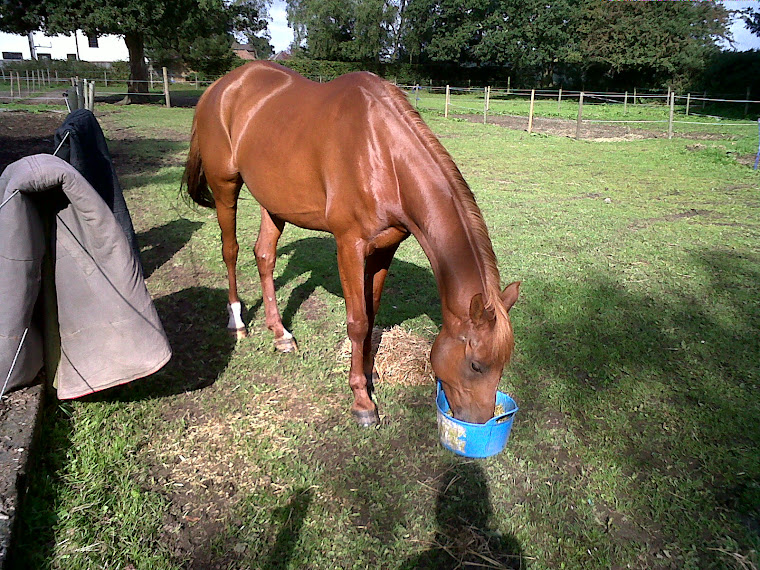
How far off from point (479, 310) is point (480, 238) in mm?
370

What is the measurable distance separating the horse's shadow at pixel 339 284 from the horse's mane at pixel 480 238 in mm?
1919

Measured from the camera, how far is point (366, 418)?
9.73 ft

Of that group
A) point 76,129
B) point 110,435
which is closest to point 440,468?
point 110,435

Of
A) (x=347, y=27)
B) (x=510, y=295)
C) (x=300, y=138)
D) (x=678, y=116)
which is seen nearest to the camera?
(x=510, y=295)

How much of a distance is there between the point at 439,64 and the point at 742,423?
157 ft

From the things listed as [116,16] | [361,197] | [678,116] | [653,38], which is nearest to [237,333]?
[361,197]

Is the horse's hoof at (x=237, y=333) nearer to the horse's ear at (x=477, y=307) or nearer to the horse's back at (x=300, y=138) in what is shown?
the horse's back at (x=300, y=138)

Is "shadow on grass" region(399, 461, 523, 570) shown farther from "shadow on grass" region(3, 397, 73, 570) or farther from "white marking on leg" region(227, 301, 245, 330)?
"white marking on leg" region(227, 301, 245, 330)

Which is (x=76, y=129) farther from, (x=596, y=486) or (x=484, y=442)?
(x=596, y=486)

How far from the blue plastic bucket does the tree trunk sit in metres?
26.7

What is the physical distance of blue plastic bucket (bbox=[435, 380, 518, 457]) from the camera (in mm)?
2354

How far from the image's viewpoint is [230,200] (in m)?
4.07

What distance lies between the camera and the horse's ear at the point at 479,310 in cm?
204

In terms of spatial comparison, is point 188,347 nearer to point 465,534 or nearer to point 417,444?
point 417,444
